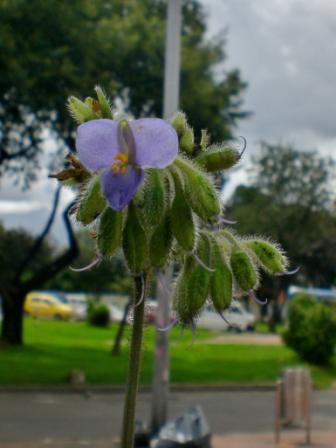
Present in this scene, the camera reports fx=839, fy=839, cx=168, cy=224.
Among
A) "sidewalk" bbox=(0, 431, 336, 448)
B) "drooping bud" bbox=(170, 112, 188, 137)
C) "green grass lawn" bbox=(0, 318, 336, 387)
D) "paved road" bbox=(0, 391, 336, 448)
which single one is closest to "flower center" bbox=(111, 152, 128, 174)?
"drooping bud" bbox=(170, 112, 188, 137)

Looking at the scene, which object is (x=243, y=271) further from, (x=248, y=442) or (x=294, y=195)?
(x=294, y=195)

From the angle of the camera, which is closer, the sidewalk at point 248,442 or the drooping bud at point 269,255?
the drooping bud at point 269,255

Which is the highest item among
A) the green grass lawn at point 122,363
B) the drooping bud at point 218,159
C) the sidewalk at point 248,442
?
the drooping bud at point 218,159

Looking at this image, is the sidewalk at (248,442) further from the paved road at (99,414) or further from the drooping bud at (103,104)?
the drooping bud at (103,104)

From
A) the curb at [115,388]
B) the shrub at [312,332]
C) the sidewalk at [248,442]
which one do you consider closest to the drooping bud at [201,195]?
the sidewalk at [248,442]

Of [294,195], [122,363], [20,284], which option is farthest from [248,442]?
[294,195]

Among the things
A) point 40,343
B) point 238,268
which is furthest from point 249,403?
point 238,268
